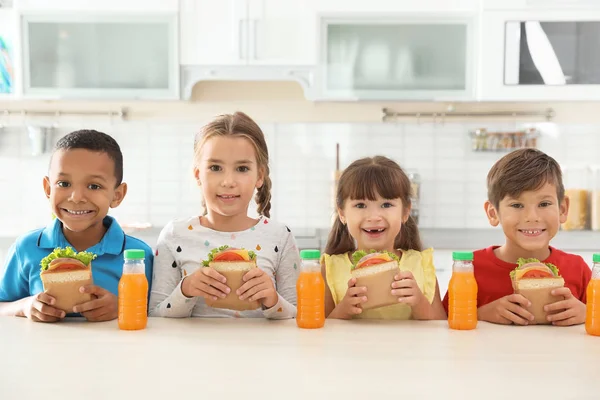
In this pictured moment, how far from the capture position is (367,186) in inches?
61.7

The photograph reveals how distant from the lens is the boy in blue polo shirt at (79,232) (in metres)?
1.38

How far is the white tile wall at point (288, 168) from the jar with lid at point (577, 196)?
1.43ft

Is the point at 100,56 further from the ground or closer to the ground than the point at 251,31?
closer to the ground

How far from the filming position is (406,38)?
125 inches

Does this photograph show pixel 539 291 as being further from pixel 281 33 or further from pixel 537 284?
pixel 281 33

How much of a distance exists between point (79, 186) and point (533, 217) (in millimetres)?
1029

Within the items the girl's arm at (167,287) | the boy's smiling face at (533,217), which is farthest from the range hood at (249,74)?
the boy's smiling face at (533,217)

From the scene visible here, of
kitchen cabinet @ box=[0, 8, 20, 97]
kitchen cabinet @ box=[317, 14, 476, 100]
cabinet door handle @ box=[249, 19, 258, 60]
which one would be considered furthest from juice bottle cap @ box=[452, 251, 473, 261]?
kitchen cabinet @ box=[0, 8, 20, 97]

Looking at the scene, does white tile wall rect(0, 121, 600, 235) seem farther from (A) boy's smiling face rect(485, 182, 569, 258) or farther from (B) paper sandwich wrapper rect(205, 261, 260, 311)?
(B) paper sandwich wrapper rect(205, 261, 260, 311)

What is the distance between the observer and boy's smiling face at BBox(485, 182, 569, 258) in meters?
1.51

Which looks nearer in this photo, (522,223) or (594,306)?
(594,306)

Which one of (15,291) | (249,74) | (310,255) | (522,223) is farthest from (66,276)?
(249,74)

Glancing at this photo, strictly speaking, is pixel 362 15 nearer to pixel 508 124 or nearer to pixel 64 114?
pixel 508 124

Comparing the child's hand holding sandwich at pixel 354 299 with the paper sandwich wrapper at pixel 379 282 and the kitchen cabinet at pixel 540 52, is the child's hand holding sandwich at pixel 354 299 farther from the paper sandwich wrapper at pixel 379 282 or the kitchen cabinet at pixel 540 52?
the kitchen cabinet at pixel 540 52
